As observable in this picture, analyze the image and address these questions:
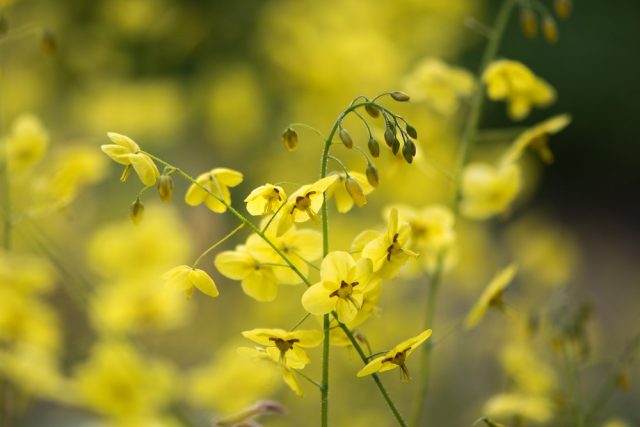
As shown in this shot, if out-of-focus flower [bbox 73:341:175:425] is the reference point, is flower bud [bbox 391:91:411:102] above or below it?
below

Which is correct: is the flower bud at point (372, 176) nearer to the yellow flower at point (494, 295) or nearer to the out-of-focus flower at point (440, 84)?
the yellow flower at point (494, 295)

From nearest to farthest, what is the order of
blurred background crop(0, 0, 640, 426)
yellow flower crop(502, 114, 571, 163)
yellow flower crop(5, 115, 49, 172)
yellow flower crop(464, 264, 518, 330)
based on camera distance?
1. yellow flower crop(464, 264, 518, 330)
2. yellow flower crop(502, 114, 571, 163)
3. yellow flower crop(5, 115, 49, 172)
4. blurred background crop(0, 0, 640, 426)

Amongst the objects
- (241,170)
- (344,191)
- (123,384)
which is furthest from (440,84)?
(241,170)

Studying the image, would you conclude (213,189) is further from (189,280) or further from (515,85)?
(515,85)

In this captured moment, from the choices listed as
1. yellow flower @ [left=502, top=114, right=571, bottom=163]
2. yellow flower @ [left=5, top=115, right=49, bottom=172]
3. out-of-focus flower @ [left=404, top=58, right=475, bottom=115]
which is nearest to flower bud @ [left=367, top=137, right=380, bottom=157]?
yellow flower @ [left=502, top=114, right=571, bottom=163]

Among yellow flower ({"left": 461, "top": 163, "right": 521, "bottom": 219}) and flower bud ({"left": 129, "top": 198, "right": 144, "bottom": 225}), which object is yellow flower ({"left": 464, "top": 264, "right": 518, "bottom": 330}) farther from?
flower bud ({"left": 129, "top": 198, "right": 144, "bottom": 225})

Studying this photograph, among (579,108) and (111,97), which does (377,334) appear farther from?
(579,108)

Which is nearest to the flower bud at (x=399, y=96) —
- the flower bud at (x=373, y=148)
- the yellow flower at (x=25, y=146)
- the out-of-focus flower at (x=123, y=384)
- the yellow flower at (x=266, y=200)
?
the flower bud at (x=373, y=148)
